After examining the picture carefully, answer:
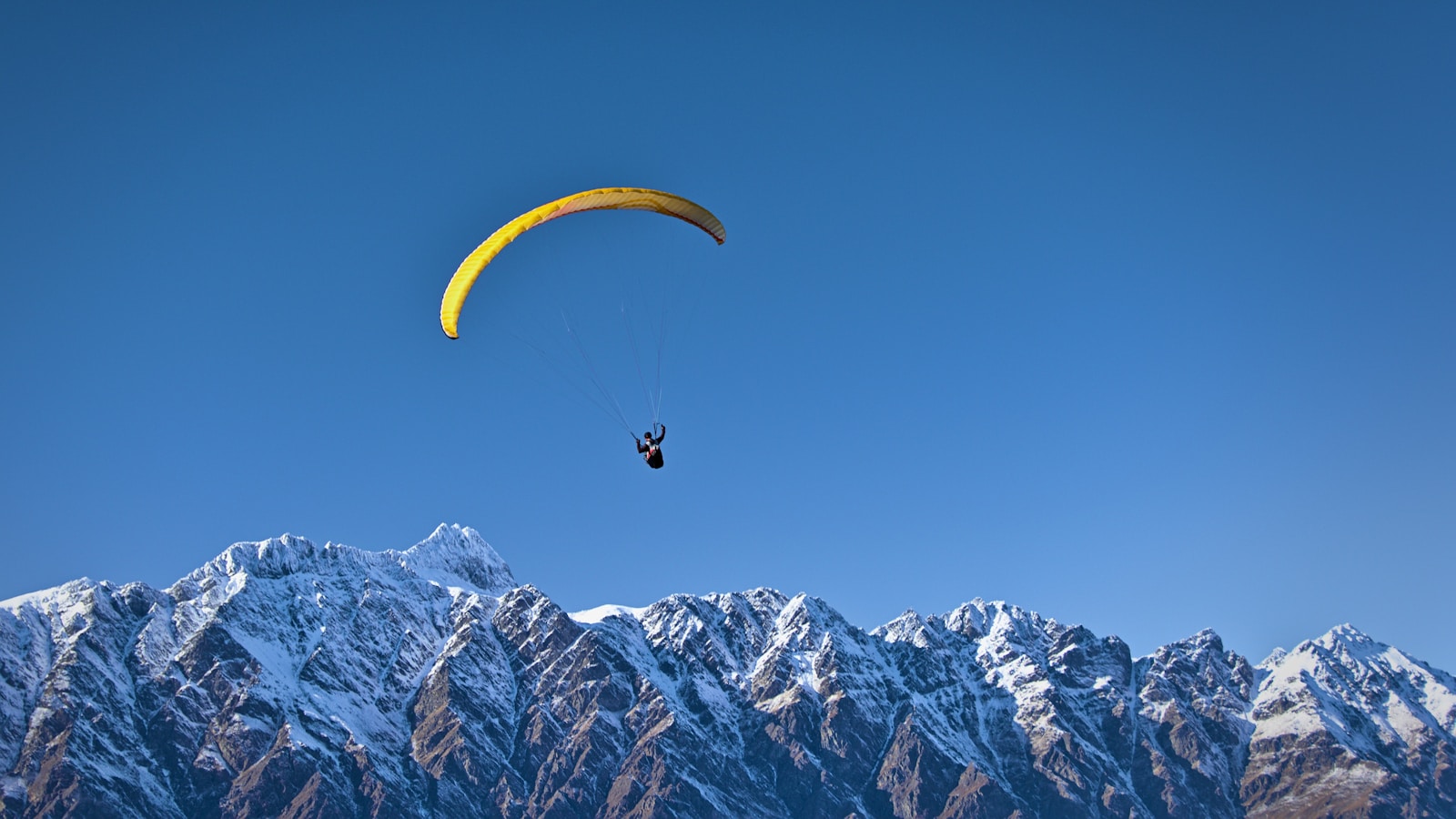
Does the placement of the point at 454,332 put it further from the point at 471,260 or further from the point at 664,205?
the point at 664,205

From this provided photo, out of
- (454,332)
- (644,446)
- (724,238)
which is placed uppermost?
(724,238)

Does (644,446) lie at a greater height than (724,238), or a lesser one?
lesser

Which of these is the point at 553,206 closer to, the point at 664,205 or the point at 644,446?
the point at 664,205

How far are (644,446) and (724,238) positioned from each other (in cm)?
1414

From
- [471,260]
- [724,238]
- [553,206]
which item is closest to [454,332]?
[471,260]

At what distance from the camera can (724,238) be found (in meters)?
82.2

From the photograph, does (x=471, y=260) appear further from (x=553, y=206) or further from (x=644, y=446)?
(x=644, y=446)

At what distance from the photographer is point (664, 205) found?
80375 mm

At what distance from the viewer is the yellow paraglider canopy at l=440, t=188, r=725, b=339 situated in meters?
76.9

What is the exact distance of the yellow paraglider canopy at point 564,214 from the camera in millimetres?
76938

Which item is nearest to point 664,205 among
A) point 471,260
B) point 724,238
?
point 724,238

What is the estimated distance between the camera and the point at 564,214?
255ft

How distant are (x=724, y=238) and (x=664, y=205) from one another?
177 inches

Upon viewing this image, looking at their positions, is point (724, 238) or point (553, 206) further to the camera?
point (724, 238)
